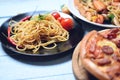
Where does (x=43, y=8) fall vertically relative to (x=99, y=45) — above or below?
below

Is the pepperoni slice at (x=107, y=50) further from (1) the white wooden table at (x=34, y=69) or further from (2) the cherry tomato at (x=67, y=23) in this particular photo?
(2) the cherry tomato at (x=67, y=23)

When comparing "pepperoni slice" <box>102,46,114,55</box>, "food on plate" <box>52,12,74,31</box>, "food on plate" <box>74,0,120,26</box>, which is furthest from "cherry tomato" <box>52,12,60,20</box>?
"pepperoni slice" <box>102,46,114,55</box>

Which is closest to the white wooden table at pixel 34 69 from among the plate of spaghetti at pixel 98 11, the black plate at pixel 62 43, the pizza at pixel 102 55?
the black plate at pixel 62 43

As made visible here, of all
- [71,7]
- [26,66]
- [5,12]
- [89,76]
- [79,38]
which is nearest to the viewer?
[89,76]

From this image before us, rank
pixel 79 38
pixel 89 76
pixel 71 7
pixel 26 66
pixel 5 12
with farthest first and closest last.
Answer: pixel 5 12 → pixel 71 7 → pixel 79 38 → pixel 26 66 → pixel 89 76

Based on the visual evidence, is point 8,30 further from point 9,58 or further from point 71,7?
point 71,7

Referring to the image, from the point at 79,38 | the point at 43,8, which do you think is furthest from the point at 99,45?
the point at 43,8

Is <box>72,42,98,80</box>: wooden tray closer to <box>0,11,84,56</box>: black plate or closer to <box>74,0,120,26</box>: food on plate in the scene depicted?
<box>0,11,84,56</box>: black plate
